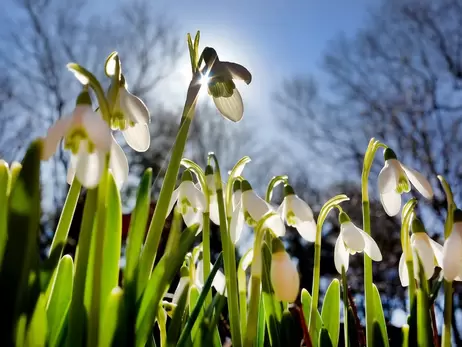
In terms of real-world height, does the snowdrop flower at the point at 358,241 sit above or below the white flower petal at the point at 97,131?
above

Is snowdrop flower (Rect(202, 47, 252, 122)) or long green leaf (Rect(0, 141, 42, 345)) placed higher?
snowdrop flower (Rect(202, 47, 252, 122))

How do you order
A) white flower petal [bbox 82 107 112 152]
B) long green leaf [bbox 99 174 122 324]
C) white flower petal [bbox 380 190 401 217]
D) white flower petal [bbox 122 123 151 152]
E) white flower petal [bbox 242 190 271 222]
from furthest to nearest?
white flower petal [bbox 380 190 401 217] → white flower petal [bbox 242 190 271 222] → white flower petal [bbox 122 123 151 152] → long green leaf [bbox 99 174 122 324] → white flower petal [bbox 82 107 112 152]

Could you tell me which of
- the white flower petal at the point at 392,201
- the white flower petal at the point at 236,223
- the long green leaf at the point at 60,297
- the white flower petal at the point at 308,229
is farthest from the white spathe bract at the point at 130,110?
the white flower petal at the point at 392,201

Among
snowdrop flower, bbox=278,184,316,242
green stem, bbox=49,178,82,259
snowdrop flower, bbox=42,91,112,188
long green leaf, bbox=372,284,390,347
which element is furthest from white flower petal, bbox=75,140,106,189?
long green leaf, bbox=372,284,390,347

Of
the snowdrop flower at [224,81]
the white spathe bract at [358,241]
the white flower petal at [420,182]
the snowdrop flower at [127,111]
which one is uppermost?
the snowdrop flower at [224,81]

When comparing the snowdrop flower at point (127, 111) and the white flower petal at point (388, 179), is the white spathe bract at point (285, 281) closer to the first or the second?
the snowdrop flower at point (127, 111)

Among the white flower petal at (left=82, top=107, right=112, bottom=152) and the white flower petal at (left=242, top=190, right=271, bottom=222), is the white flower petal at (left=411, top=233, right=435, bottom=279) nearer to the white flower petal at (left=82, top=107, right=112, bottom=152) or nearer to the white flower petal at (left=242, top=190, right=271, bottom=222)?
the white flower petal at (left=242, top=190, right=271, bottom=222)

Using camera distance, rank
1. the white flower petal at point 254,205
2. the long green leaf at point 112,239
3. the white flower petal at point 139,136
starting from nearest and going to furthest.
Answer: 1. the long green leaf at point 112,239
2. the white flower petal at point 139,136
3. the white flower petal at point 254,205
